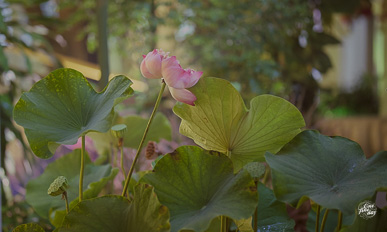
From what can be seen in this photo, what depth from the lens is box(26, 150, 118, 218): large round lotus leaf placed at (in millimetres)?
385

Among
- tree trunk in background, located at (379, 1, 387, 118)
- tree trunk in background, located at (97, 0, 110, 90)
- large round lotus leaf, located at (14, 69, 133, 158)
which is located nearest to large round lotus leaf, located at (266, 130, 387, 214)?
large round lotus leaf, located at (14, 69, 133, 158)

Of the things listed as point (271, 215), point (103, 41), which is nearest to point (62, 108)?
point (271, 215)

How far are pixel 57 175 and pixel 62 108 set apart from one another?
5.1 inches

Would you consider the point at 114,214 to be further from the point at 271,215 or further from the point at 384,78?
the point at 384,78

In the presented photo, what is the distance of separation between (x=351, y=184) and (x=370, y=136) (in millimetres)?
3039

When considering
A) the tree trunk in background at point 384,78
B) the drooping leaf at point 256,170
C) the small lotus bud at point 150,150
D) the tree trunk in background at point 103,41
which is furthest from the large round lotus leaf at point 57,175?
the tree trunk in background at point 384,78

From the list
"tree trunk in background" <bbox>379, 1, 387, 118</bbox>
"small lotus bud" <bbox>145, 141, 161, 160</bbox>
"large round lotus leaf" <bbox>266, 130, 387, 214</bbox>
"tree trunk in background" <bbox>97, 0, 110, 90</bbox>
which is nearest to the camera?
"large round lotus leaf" <bbox>266, 130, 387, 214</bbox>

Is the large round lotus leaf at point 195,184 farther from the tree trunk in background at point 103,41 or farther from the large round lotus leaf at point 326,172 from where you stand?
the tree trunk in background at point 103,41

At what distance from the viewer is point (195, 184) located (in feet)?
0.87

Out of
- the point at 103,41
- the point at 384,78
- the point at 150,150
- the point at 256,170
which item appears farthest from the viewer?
the point at 384,78

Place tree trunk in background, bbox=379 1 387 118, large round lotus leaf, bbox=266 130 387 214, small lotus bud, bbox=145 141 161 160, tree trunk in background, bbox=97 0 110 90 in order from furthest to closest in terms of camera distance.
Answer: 1. tree trunk in background, bbox=379 1 387 118
2. tree trunk in background, bbox=97 0 110 90
3. small lotus bud, bbox=145 141 161 160
4. large round lotus leaf, bbox=266 130 387 214

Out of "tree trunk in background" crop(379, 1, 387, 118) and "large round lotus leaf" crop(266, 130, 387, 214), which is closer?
"large round lotus leaf" crop(266, 130, 387, 214)

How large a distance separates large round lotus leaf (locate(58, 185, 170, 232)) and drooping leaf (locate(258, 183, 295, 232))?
0.30 ft

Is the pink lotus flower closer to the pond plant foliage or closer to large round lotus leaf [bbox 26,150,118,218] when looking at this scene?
the pond plant foliage
